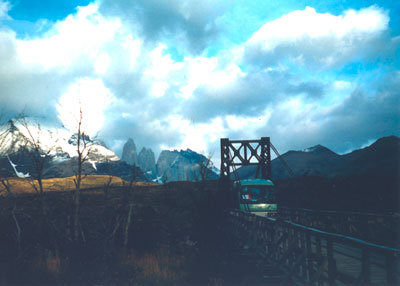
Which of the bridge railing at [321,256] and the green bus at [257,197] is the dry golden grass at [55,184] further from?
the green bus at [257,197]

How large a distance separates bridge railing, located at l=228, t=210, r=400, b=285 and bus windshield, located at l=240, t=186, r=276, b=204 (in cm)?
478

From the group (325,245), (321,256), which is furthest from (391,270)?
(325,245)

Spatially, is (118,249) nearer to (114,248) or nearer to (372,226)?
(114,248)

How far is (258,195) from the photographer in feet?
70.4

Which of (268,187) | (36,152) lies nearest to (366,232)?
(268,187)

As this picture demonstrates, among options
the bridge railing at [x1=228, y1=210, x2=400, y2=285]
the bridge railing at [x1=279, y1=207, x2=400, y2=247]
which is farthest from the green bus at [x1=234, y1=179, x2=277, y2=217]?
the bridge railing at [x1=279, y1=207, x2=400, y2=247]

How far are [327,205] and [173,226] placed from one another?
1267 centimetres

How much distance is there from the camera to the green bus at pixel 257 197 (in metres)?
20.8

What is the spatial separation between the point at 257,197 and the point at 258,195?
0.18 metres

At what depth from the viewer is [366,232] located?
12.4 meters

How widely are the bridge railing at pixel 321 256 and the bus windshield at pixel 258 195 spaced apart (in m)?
4.78

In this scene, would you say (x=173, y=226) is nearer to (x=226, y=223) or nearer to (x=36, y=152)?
(x=226, y=223)

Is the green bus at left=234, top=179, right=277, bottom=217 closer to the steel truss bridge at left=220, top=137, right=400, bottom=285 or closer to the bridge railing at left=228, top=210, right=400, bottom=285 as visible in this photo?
the steel truss bridge at left=220, top=137, right=400, bottom=285

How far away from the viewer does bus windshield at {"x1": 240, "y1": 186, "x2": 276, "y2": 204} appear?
21219mm
